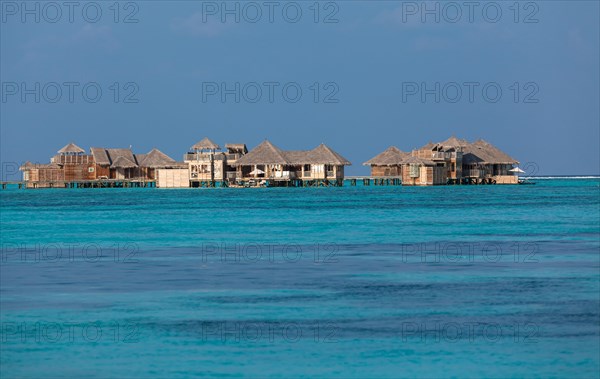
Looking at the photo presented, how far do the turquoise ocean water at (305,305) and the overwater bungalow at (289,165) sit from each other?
61.7 m

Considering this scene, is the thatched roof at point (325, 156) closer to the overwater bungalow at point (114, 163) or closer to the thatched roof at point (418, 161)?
the thatched roof at point (418, 161)

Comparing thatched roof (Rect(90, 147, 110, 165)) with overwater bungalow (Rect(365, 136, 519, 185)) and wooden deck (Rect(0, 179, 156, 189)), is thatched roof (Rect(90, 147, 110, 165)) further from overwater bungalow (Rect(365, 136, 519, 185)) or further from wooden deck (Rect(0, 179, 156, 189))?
overwater bungalow (Rect(365, 136, 519, 185))

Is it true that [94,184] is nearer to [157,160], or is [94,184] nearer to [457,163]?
[157,160]

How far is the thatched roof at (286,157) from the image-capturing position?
100 meters

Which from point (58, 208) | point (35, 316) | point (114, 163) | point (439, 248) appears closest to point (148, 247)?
point (439, 248)

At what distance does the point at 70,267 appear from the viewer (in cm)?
2722

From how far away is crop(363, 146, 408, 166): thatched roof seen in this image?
110 metres

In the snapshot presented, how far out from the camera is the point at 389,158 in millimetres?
110500

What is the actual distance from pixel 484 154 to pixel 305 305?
91.3 metres

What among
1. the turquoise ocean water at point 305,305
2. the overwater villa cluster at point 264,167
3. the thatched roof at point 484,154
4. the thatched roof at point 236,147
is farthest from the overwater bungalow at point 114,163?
the turquoise ocean water at point 305,305

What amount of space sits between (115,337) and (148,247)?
1715cm

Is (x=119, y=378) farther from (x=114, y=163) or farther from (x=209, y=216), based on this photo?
(x=114, y=163)

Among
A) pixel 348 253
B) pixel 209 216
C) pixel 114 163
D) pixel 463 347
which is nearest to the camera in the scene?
pixel 463 347

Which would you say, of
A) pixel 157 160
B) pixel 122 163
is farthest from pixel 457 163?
pixel 122 163
